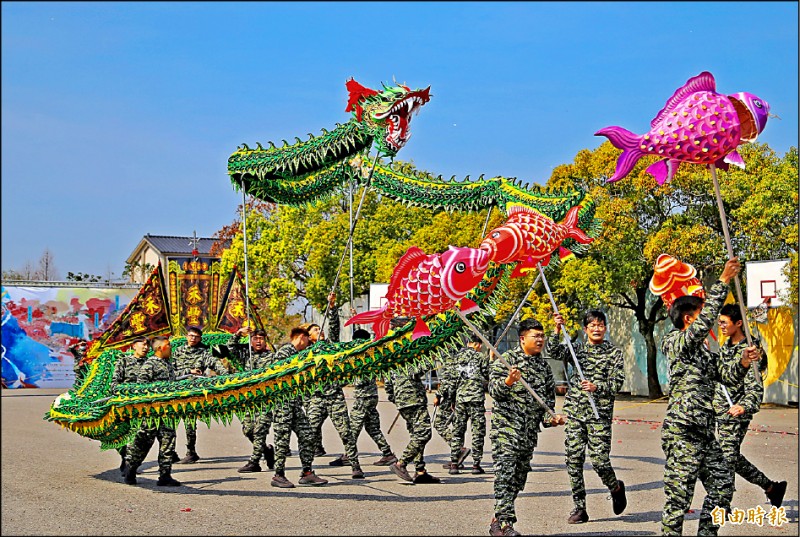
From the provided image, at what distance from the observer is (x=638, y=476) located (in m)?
9.77

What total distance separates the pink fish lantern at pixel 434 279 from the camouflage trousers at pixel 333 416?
2845mm

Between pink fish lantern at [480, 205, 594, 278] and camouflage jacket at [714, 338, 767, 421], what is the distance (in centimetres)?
173

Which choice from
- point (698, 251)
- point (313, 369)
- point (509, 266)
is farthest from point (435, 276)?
point (698, 251)

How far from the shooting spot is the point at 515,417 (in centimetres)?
680

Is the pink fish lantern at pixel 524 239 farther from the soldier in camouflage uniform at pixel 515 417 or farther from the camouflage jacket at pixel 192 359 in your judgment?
the camouflage jacket at pixel 192 359

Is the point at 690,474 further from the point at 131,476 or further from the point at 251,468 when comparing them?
the point at 131,476

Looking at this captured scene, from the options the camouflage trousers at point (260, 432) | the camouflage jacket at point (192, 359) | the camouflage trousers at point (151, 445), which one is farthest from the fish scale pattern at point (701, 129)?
the camouflage jacket at point (192, 359)

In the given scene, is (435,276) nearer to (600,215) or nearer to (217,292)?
(217,292)

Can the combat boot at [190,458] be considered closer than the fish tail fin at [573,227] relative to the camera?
No

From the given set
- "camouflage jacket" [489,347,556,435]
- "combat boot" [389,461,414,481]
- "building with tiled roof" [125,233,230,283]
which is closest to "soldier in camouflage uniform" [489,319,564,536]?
"camouflage jacket" [489,347,556,435]

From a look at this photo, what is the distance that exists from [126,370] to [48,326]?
70.8 feet

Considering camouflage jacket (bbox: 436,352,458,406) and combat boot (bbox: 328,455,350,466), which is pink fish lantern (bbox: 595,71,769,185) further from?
combat boot (bbox: 328,455,350,466)

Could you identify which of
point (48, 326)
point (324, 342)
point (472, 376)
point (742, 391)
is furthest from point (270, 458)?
point (48, 326)

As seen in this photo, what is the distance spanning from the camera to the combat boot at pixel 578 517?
23.7 feet
